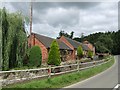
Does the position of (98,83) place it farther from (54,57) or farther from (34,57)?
(34,57)

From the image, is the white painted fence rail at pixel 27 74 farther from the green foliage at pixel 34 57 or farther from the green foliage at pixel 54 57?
the green foliage at pixel 34 57

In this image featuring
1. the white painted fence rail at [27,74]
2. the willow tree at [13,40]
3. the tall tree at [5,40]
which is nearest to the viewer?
the white painted fence rail at [27,74]

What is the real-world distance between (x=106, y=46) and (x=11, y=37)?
97880 millimetres

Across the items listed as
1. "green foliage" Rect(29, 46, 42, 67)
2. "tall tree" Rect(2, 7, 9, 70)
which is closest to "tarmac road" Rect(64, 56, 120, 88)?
"tall tree" Rect(2, 7, 9, 70)

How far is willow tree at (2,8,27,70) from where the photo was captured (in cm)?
2296

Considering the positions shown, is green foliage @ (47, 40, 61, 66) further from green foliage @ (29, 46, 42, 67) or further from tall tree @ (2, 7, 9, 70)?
tall tree @ (2, 7, 9, 70)

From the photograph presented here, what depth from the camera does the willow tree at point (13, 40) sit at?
23.0m

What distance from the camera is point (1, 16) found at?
22484 mm

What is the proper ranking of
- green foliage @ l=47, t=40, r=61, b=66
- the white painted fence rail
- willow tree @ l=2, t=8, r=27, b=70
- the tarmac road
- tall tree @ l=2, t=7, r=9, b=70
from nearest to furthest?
the white painted fence rail < the tarmac road < tall tree @ l=2, t=7, r=9, b=70 < willow tree @ l=2, t=8, r=27, b=70 < green foliage @ l=47, t=40, r=61, b=66

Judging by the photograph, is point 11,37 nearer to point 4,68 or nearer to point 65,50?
point 4,68

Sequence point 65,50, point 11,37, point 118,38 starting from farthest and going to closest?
point 118,38 < point 65,50 < point 11,37

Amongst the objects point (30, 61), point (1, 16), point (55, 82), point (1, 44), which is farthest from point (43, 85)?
point (30, 61)

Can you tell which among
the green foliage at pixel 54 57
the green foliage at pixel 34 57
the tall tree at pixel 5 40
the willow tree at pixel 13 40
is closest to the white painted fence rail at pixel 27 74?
the tall tree at pixel 5 40

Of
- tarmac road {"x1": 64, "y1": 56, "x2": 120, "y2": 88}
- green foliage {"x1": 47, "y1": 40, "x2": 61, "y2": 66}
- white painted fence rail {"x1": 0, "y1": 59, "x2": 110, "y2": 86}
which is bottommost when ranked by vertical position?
tarmac road {"x1": 64, "y1": 56, "x2": 120, "y2": 88}
